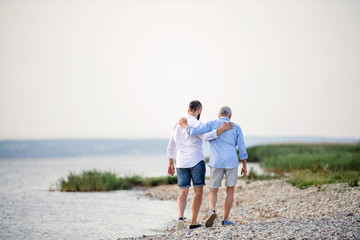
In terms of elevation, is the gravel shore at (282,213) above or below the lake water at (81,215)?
above

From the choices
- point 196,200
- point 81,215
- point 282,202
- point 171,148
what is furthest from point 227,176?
point 81,215

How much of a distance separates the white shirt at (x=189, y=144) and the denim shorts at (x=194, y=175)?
0.08 metres

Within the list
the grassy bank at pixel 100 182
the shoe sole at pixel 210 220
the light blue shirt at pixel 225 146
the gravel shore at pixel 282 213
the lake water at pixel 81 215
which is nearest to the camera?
the gravel shore at pixel 282 213

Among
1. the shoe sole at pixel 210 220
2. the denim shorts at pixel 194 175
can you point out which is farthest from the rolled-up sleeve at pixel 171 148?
the shoe sole at pixel 210 220

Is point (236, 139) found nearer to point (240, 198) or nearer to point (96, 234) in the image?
point (96, 234)

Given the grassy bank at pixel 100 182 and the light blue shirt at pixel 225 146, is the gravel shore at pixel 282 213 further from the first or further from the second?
the grassy bank at pixel 100 182

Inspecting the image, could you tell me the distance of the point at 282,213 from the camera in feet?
30.0

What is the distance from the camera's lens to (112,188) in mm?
16812

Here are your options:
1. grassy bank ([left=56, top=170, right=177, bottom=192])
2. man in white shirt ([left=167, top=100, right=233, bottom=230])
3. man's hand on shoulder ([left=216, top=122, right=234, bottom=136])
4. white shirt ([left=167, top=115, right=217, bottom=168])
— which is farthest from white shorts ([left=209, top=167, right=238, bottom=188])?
grassy bank ([left=56, top=170, right=177, bottom=192])

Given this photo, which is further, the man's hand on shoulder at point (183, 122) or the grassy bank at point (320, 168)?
the grassy bank at point (320, 168)

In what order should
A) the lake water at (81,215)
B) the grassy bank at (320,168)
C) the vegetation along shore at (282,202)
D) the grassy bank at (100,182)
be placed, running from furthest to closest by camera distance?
the grassy bank at (100,182), the grassy bank at (320,168), the lake water at (81,215), the vegetation along shore at (282,202)

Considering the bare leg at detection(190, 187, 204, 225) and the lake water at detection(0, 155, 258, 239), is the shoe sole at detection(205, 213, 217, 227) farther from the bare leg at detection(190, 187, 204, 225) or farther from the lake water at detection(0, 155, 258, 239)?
the lake water at detection(0, 155, 258, 239)

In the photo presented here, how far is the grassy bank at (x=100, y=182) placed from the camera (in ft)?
53.7

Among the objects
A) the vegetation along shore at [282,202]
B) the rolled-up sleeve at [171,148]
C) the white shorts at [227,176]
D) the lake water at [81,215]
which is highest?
the rolled-up sleeve at [171,148]
